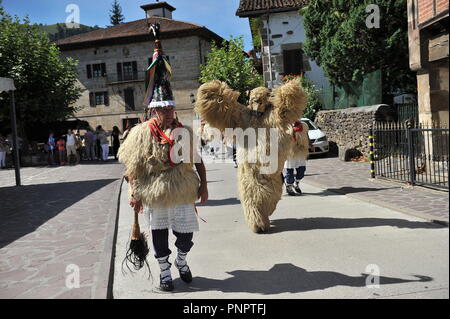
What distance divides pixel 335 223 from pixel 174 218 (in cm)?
Result: 327

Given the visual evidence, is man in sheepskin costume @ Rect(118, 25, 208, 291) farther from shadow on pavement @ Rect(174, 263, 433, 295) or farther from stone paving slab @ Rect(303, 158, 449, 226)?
stone paving slab @ Rect(303, 158, 449, 226)

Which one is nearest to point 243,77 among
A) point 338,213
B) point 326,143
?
point 326,143

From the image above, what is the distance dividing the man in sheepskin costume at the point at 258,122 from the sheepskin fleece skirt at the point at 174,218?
2063 millimetres

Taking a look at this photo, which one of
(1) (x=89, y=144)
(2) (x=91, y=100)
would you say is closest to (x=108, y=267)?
(1) (x=89, y=144)

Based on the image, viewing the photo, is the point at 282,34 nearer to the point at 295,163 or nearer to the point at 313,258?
the point at 295,163

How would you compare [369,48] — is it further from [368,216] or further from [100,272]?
[100,272]

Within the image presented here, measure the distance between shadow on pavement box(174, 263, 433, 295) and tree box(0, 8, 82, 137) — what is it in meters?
23.5

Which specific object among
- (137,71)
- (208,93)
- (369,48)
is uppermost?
(137,71)

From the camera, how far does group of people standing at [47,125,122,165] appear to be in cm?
2273

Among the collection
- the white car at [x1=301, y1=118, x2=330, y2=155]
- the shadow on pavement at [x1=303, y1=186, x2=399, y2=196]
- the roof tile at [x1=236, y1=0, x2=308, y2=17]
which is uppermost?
the roof tile at [x1=236, y1=0, x2=308, y2=17]

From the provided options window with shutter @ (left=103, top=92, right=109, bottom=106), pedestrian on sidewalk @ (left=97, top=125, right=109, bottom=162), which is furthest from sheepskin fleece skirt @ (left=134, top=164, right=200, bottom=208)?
window with shutter @ (left=103, top=92, right=109, bottom=106)

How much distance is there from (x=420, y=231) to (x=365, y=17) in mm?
12359

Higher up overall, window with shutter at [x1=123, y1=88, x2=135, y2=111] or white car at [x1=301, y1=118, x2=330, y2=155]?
window with shutter at [x1=123, y1=88, x2=135, y2=111]

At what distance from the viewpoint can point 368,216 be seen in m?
7.20
